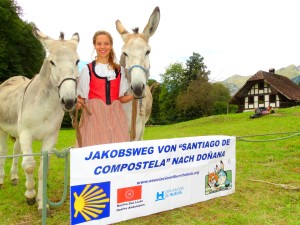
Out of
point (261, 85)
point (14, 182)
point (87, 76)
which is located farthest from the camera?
point (261, 85)

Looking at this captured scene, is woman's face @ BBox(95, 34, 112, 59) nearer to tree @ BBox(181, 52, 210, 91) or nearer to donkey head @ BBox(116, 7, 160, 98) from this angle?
donkey head @ BBox(116, 7, 160, 98)

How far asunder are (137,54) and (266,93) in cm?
4278

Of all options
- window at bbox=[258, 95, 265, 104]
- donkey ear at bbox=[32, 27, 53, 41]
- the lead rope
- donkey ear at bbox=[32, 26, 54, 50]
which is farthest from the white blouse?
window at bbox=[258, 95, 265, 104]

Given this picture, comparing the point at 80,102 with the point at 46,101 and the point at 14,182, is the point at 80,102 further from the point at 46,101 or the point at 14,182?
the point at 14,182

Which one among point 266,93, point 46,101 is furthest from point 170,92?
point 46,101

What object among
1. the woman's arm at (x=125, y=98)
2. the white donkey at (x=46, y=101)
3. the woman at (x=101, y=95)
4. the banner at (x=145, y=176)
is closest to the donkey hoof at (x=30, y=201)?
the white donkey at (x=46, y=101)

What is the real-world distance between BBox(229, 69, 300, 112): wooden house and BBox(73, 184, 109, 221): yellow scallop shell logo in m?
40.1

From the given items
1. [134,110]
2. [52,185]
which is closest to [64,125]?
[52,185]

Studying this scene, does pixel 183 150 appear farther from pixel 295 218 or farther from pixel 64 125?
pixel 64 125

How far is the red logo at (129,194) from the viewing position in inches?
134

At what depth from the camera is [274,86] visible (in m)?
41.1

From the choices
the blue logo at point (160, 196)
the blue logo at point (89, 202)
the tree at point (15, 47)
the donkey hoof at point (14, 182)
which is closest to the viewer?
the blue logo at point (89, 202)

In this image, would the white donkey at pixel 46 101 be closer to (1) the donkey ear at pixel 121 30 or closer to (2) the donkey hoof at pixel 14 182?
(1) the donkey ear at pixel 121 30

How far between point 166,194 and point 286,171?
14.9 feet
